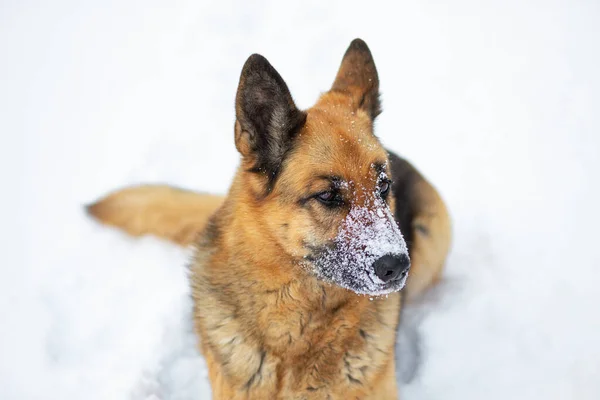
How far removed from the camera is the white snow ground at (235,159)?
14.6ft

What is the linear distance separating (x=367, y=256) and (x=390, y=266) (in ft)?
0.46

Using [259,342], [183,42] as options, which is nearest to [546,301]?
[259,342]

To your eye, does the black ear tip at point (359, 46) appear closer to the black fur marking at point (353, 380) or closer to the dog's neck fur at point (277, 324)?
the dog's neck fur at point (277, 324)

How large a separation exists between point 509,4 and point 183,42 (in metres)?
4.84

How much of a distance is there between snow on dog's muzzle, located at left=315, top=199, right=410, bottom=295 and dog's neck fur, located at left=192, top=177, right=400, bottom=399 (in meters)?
0.23

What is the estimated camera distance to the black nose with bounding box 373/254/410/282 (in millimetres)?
2941

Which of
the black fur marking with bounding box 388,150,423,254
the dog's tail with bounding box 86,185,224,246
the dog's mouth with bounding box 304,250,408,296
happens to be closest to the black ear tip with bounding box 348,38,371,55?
the black fur marking with bounding box 388,150,423,254

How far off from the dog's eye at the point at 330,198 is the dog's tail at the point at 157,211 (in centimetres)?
208

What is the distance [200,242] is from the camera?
3.85 meters

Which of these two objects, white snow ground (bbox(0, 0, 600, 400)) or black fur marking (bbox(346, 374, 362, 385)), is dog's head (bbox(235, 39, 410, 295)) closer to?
black fur marking (bbox(346, 374, 362, 385))

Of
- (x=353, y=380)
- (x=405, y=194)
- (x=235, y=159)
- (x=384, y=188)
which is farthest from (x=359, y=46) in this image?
(x=235, y=159)

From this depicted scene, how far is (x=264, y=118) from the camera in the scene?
→ 3.20 m

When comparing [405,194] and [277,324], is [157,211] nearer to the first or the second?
[277,324]

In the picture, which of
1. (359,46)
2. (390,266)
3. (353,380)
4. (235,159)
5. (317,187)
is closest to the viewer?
(390,266)
